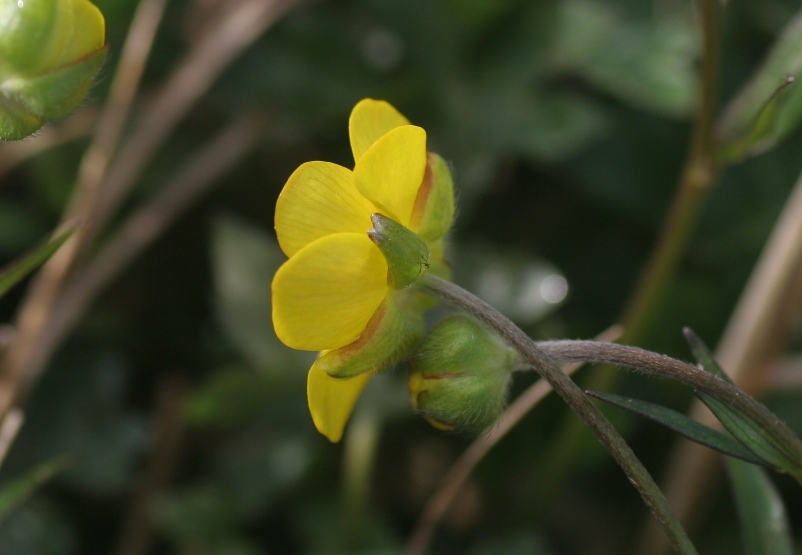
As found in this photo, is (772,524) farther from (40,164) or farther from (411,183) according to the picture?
(40,164)

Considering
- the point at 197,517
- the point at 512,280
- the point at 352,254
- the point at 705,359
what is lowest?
the point at 197,517

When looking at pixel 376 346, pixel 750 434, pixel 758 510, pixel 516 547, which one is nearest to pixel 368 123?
pixel 376 346

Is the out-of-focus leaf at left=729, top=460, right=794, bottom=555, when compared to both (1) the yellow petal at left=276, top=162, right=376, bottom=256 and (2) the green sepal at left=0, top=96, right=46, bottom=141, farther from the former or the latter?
(2) the green sepal at left=0, top=96, right=46, bottom=141

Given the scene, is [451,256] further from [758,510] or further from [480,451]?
[758,510]

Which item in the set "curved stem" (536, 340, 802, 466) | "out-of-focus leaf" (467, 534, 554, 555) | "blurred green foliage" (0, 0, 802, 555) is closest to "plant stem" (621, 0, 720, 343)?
"blurred green foliage" (0, 0, 802, 555)

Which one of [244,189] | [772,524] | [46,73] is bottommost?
[244,189]

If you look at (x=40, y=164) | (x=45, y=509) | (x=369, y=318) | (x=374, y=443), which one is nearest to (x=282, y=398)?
(x=374, y=443)
